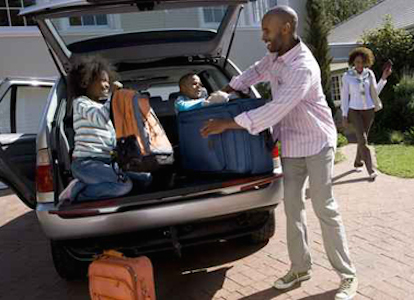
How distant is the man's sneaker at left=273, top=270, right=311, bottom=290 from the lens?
3.42m

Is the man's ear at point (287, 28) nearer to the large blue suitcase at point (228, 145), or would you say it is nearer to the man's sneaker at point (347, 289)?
the large blue suitcase at point (228, 145)

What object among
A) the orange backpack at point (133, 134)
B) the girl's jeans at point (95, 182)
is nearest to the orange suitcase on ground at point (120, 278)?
the girl's jeans at point (95, 182)

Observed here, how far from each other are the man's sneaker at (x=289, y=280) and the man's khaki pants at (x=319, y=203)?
22 centimetres

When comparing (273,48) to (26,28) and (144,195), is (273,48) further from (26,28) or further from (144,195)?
(26,28)

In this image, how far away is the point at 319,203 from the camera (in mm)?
3203

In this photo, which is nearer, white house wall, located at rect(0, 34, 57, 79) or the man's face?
the man's face

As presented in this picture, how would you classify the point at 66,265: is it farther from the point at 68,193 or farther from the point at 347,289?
the point at 347,289

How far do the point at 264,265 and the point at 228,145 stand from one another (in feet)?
3.89

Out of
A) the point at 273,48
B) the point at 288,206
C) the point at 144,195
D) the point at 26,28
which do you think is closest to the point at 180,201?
the point at 144,195

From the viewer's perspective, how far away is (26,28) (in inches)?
422

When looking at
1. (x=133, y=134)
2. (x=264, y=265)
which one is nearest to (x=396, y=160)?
(x=264, y=265)

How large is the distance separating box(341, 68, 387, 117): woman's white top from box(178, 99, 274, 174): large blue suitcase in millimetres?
3509

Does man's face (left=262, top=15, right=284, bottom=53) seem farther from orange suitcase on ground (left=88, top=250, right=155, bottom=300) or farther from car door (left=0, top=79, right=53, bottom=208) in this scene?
car door (left=0, top=79, right=53, bottom=208)

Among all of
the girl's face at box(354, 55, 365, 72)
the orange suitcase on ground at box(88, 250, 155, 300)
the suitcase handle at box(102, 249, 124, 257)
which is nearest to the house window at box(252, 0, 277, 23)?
the girl's face at box(354, 55, 365, 72)
